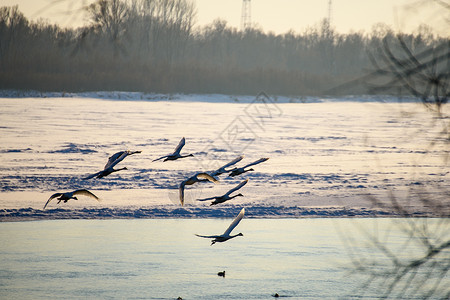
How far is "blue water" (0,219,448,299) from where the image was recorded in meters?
5.56

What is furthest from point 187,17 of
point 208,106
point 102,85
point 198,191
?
point 102,85

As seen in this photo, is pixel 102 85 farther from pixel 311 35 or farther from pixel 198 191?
pixel 311 35

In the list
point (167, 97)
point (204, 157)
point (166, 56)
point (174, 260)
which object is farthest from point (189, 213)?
point (166, 56)

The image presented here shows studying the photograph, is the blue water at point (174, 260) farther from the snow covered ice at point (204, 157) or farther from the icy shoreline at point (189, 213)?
the snow covered ice at point (204, 157)

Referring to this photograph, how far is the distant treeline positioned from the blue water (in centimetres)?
229

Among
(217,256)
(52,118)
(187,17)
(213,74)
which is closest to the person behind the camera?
(187,17)

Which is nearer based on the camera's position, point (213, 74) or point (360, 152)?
point (360, 152)

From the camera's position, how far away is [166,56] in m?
37.1

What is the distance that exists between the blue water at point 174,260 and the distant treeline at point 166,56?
2292mm

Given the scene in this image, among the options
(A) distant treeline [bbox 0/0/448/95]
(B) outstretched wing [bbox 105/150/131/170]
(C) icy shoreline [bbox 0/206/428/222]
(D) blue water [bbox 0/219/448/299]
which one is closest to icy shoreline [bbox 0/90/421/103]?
(A) distant treeline [bbox 0/0/448/95]

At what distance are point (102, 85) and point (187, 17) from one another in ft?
84.2

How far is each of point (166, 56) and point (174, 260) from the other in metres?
31.7

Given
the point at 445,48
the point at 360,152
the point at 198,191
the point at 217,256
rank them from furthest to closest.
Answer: the point at 360,152 → the point at 198,191 → the point at 217,256 → the point at 445,48

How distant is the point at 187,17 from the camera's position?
555cm
